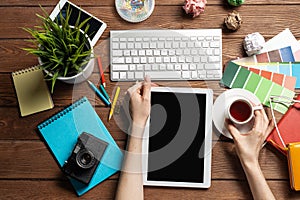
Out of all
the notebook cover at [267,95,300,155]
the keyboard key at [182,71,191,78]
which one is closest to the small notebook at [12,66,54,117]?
the keyboard key at [182,71,191,78]

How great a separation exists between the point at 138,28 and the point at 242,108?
36 cm

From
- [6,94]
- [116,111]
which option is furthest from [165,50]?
[6,94]

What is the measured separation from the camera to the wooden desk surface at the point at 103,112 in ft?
3.76

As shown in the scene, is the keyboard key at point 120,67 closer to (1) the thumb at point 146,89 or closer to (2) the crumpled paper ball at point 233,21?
(1) the thumb at point 146,89

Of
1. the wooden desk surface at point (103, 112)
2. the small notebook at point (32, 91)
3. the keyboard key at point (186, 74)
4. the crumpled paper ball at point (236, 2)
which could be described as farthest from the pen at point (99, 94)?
the crumpled paper ball at point (236, 2)

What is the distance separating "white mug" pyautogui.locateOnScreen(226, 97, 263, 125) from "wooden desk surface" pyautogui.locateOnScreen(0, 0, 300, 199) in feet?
0.21

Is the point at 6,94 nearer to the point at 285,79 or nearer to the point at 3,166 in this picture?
the point at 3,166

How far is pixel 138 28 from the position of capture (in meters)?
1.18

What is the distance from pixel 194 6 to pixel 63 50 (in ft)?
1.23

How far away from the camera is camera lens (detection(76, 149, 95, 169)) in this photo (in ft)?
3.67

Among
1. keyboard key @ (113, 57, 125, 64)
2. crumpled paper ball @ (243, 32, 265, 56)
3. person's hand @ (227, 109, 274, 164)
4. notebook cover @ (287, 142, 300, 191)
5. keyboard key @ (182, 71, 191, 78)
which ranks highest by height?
crumpled paper ball @ (243, 32, 265, 56)

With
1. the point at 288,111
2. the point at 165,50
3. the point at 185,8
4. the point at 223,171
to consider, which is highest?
the point at 185,8

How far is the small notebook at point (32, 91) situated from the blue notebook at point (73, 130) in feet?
0.17

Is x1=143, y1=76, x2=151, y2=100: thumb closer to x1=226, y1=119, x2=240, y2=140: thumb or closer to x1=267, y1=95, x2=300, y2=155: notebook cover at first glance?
x1=226, y1=119, x2=240, y2=140: thumb
